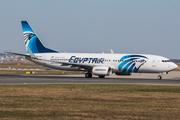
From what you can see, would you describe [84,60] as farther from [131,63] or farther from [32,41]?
[32,41]

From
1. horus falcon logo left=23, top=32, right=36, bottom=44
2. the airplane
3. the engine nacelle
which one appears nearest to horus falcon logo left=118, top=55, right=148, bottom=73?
the airplane

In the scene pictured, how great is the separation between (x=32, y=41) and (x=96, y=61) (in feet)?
43.7

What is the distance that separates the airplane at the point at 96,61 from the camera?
4706cm

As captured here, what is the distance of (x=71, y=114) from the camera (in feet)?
47.2

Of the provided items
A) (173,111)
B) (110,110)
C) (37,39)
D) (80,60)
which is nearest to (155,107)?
(173,111)

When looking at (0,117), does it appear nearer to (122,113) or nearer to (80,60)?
(122,113)

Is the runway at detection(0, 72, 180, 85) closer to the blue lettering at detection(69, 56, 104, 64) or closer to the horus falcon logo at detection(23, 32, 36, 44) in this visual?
the blue lettering at detection(69, 56, 104, 64)

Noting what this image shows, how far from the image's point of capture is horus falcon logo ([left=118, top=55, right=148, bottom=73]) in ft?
155

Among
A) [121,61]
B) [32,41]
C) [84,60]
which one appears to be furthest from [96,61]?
[32,41]

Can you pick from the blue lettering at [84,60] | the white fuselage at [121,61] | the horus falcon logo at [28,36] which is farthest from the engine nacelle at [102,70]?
the horus falcon logo at [28,36]

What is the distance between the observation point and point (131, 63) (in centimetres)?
4756

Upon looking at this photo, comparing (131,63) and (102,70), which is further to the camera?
(131,63)

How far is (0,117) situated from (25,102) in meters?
5.00

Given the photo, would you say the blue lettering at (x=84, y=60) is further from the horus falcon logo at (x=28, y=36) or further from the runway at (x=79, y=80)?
the horus falcon logo at (x=28, y=36)
